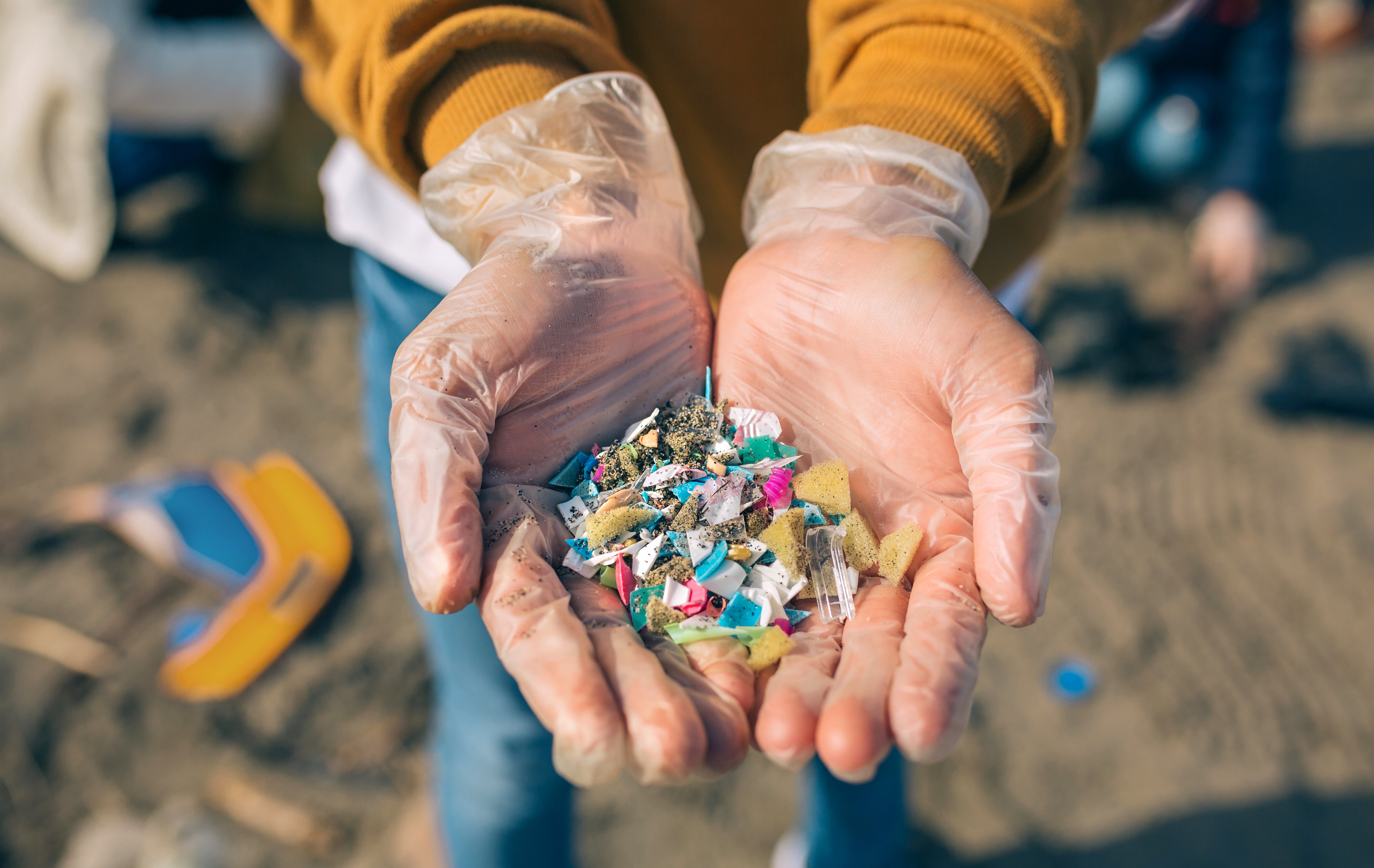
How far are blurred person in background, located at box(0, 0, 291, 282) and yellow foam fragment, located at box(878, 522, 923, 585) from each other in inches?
142

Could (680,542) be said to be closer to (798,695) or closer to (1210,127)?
(798,695)

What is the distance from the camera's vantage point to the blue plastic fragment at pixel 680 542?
4.44 feet

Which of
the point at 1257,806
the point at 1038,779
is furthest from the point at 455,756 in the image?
the point at 1257,806

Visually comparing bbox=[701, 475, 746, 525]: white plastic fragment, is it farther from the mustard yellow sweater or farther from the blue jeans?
the mustard yellow sweater

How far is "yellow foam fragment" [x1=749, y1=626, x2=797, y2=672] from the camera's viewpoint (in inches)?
46.3

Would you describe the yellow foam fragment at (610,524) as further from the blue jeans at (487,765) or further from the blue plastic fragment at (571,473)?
the blue jeans at (487,765)

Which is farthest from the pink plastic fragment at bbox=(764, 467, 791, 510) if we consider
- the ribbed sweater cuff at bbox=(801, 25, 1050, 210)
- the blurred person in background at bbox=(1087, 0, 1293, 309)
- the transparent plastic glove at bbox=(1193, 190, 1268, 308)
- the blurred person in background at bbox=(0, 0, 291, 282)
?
the blurred person in background at bbox=(0, 0, 291, 282)

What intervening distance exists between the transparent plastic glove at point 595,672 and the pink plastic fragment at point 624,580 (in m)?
0.02

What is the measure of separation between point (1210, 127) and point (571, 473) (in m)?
4.03

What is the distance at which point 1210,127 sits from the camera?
13.0 feet

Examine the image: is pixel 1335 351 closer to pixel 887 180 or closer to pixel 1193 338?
pixel 1193 338

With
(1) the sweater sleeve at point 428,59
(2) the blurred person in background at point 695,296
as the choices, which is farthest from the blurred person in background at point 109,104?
(1) the sweater sleeve at point 428,59

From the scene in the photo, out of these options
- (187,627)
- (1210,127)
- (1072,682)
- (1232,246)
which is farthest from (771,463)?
(1210,127)

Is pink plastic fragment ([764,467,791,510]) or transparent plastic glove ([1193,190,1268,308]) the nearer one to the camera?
pink plastic fragment ([764,467,791,510])
